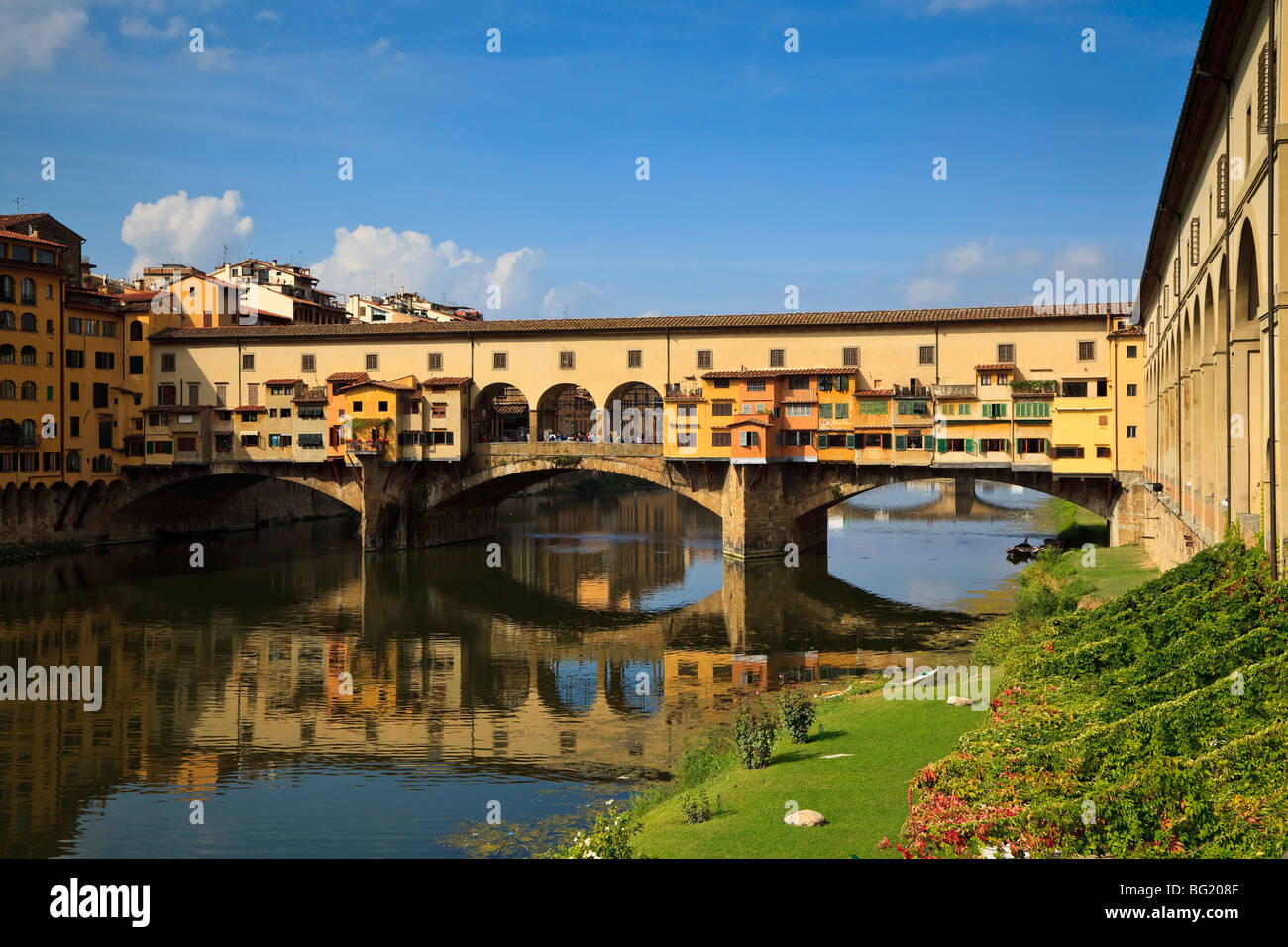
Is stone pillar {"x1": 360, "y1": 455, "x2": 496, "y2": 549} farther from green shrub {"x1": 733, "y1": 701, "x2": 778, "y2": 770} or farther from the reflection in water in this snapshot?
green shrub {"x1": 733, "y1": 701, "x2": 778, "y2": 770}

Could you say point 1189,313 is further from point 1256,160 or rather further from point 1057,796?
point 1057,796

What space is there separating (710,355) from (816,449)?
7227mm

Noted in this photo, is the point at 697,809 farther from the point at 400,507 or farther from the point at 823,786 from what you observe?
the point at 400,507

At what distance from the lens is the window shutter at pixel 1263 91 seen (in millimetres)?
15156

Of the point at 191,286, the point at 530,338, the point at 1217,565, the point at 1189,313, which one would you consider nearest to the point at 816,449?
the point at 530,338

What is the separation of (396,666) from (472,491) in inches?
1110

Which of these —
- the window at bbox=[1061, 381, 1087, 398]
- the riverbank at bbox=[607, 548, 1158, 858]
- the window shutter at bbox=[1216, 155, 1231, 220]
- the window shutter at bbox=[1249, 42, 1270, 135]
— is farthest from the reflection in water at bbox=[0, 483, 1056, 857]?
the window shutter at bbox=[1249, 42, 1270, 135]

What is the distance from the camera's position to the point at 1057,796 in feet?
36.1

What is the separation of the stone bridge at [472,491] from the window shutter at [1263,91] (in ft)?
101

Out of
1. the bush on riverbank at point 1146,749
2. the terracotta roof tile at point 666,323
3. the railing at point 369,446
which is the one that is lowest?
the bush on riverbank at point 1146,749

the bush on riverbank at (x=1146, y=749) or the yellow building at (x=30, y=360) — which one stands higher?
the yellow building at (x=30, y=360)

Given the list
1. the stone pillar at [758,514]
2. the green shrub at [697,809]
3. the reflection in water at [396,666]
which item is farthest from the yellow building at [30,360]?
the green shrub at [697,809]

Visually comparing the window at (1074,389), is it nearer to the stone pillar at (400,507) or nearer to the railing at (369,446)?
the stone pillar at (400,507)

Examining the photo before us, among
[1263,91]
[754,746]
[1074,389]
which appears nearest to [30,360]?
[754,746]
